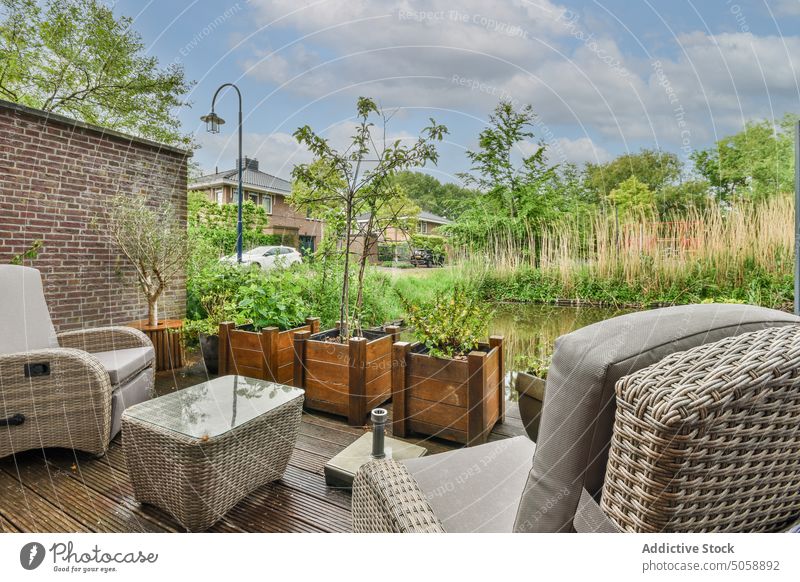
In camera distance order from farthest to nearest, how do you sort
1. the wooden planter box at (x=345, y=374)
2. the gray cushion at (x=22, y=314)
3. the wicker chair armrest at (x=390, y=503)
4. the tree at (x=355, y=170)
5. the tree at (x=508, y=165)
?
the tree at (x=355, y=170) < the wooden planter box at (x=345, y=374) < the gray cushion at (x=22, y=314) < the tree at (x=508, y=165) < the wicker chair armrest at (x=390, y=503)

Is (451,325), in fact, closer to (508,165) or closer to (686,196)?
(508,165)

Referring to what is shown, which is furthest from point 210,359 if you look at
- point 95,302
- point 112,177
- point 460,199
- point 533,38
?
point 533,38

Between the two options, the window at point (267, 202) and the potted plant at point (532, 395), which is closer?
the potted plant at point (532, 395)

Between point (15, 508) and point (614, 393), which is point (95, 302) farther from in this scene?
point (614, 393)

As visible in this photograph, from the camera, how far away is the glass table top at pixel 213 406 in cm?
115

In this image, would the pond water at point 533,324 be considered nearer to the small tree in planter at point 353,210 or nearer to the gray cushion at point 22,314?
the small tree in planter at point 353,210

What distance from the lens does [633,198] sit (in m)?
1.47

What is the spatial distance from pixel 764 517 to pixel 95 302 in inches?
126

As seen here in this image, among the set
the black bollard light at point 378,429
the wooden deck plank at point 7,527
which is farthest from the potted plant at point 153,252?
the black bollard light at point 378,429

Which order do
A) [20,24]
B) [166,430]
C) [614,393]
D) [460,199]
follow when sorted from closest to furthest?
[614,393] < [166,430] < [460,199] < [20,24]

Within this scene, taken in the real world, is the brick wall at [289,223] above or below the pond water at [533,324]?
above

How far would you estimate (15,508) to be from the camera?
1.21 metres
